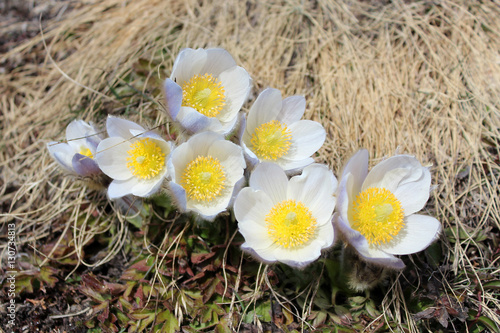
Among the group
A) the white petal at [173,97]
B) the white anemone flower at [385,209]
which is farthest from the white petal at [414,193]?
the white petal at [173,97]

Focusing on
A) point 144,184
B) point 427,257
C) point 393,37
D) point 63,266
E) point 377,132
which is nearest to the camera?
point 144,184

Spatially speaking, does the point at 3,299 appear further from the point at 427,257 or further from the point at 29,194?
the point at 427,257

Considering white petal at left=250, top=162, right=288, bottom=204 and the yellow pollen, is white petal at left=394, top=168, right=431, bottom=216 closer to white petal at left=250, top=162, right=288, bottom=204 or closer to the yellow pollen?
white petal at left=250, top=162, right=288, bottom=204

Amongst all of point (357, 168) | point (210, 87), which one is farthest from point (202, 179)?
point (357, 168)

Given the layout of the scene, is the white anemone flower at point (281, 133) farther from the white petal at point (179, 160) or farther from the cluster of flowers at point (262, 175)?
the white petal at point (179, 160)

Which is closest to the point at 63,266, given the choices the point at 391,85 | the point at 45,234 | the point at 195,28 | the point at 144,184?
the point at 45,234

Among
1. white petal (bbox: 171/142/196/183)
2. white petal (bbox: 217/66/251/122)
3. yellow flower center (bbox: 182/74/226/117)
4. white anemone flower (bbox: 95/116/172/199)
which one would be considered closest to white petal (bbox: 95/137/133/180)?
white anemone flower (bbox: 95/116/172/199)
